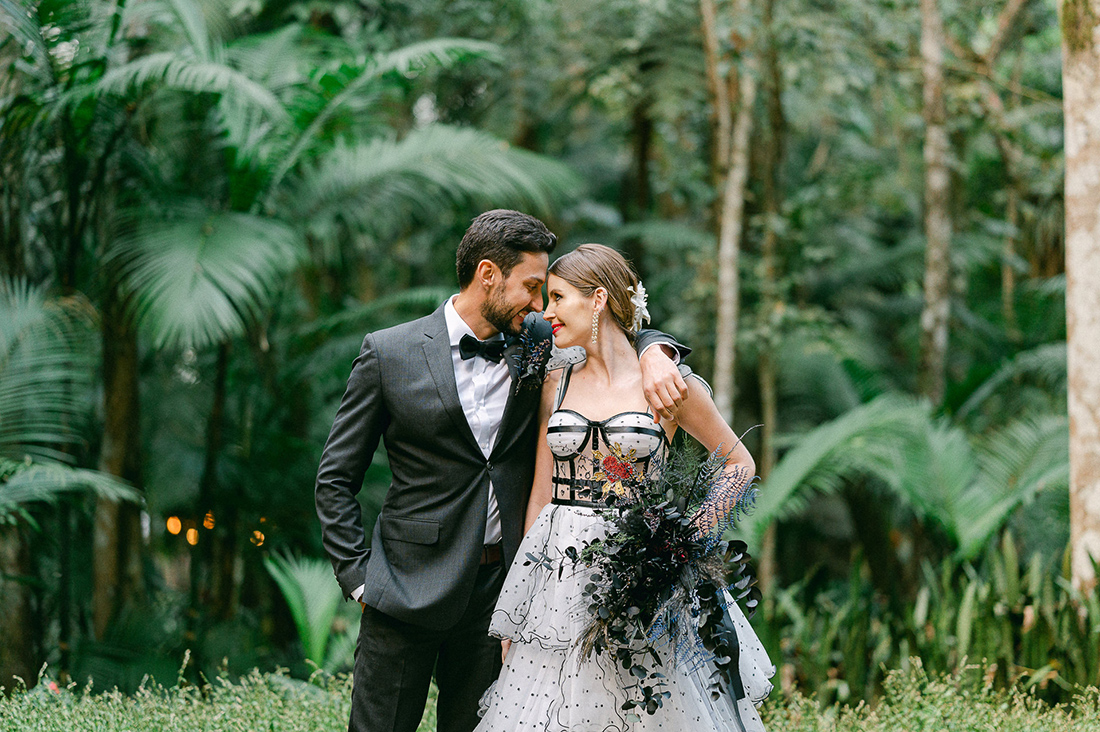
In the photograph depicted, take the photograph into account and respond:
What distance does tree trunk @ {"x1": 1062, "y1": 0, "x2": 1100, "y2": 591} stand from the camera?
14.2 feet

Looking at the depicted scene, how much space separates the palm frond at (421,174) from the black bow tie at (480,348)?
119 inches

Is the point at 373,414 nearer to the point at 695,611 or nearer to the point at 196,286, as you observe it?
the point at 695,611

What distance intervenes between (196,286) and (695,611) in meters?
3.28

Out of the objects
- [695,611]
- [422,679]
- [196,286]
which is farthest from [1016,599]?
[196,286]

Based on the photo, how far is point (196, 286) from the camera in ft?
15.2

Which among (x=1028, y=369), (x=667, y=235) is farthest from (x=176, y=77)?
(x=1028, y=369)

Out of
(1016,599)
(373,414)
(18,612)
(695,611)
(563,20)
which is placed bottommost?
(18,612)

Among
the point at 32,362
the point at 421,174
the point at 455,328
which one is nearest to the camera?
the point at 455,328

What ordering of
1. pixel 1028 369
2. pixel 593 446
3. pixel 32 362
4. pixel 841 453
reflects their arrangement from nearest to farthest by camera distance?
pixel 593 446 → pixel 32 362 → pixel 841 453 → pixel 1028 369

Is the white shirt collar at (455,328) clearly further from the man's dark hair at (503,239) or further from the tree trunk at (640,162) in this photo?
the tree trunk at (640,162)

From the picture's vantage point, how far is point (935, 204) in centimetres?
662

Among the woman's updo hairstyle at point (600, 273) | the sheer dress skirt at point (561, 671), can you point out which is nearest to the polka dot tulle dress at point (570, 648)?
the sheer dress skirt at point (561, 671)

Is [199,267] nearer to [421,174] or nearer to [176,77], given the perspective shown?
[176,77]

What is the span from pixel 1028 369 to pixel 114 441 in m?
7.19
